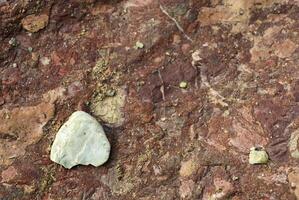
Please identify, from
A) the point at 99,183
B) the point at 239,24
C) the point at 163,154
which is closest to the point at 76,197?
the point at 99,183

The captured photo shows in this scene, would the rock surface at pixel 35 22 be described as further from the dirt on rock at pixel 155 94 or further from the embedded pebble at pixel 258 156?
the embedded pebble at pixel 258 156

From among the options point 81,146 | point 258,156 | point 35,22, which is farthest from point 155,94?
point 35,22

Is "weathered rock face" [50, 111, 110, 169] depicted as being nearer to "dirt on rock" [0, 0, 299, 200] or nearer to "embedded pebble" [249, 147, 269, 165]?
"dirt on rock" [0, 0, 299, 200]

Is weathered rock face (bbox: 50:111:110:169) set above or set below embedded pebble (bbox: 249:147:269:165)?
above

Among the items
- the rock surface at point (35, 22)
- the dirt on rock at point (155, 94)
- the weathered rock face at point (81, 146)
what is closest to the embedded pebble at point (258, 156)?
the dirt on rock at point (155, 94)

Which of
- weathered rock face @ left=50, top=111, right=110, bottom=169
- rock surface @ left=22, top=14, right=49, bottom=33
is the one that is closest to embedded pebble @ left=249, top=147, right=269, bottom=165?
weathered rock face @ left=50, top=111, right=110, bottom=169

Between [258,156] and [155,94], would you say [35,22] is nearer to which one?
[155,94]

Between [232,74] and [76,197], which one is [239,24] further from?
[76,197]
